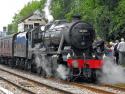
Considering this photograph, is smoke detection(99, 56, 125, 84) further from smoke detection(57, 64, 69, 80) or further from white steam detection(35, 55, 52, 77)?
white steam detection(35, 55, 52, 77)

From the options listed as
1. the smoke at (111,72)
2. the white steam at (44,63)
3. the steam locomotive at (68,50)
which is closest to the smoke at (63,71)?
the steam locomotive at (68,50)

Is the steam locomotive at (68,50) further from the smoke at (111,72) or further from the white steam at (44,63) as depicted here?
the smoke at (111,72)

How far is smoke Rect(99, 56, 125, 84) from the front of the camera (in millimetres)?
20328

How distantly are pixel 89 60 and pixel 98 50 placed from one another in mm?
1063

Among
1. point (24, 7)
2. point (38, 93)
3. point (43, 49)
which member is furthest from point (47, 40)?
point (24, 7)

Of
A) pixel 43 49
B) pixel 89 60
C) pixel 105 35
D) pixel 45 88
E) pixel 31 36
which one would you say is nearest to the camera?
pixel 45 88

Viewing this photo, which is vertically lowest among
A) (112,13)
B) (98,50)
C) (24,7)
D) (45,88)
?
(45,88)

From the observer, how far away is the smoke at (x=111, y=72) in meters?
20.3

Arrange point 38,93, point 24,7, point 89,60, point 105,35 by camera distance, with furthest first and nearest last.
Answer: point 24,7
point 105,35
point 89,60
point 38,93

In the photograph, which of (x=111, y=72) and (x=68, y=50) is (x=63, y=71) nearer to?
(x=68, y=50)

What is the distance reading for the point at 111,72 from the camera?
2117 centimetres

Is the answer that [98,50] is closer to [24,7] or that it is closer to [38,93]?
[38,93]

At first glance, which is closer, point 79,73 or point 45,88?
point 45,88

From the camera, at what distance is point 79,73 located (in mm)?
19609
